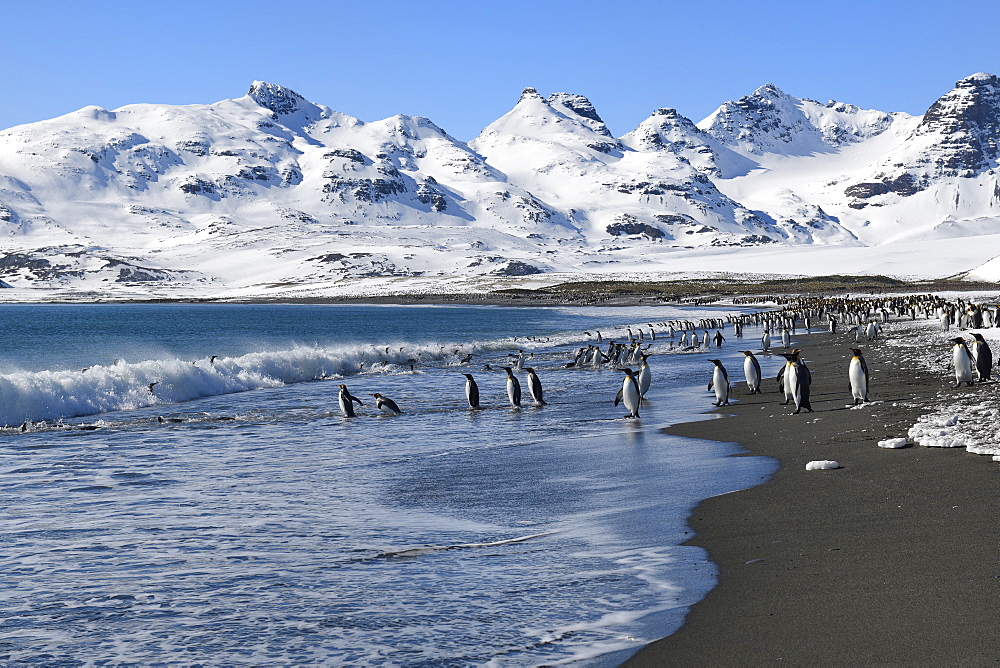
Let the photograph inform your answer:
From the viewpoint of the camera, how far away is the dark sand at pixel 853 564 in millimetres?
4508

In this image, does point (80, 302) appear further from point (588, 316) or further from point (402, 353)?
point (402, 353)

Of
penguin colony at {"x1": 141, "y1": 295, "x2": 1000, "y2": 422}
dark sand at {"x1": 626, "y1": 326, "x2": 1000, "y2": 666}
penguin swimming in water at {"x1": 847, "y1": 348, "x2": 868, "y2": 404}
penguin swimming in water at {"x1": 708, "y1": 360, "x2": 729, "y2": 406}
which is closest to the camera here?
dark sand at {"x1": 626, "y1": 326, "x2": 1000, "y2": 666}

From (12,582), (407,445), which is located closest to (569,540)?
(12,582)

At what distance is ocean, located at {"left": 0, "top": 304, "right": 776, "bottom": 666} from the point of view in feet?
16.6

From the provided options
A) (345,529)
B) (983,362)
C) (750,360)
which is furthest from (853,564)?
(750,360)

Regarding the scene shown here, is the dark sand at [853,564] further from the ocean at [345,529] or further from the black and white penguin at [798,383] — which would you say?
the black and white penguin at [798,383]

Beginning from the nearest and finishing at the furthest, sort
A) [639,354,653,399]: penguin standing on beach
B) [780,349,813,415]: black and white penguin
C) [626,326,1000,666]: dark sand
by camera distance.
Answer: [626,326,1000,666]: dark sand → [780,349,813,415]: black and white penguin → [639,354,653,399]: penguin standing on beach

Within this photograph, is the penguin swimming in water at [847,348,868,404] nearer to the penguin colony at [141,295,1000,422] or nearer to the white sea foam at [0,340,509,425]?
the penguin colony at [141,295,1000,422]

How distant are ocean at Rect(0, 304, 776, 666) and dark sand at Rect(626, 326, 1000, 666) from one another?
31cm

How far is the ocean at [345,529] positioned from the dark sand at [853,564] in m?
0.31

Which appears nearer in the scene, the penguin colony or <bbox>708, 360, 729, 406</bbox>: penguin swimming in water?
the penguin colony

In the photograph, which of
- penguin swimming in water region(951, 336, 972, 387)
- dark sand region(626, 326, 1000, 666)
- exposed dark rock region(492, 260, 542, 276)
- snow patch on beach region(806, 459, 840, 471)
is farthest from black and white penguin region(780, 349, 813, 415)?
exposed dark rock region(492, 260, 542, 276)

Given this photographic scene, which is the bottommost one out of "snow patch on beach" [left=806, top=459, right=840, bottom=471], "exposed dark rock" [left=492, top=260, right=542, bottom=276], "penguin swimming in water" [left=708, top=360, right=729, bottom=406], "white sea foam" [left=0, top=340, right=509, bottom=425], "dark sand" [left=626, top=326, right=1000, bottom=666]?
"dark sand" [left=626, top=326, right=1000, bottom=666]

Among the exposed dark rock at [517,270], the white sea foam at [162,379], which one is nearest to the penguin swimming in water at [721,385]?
the white sea foam at [162,379]
